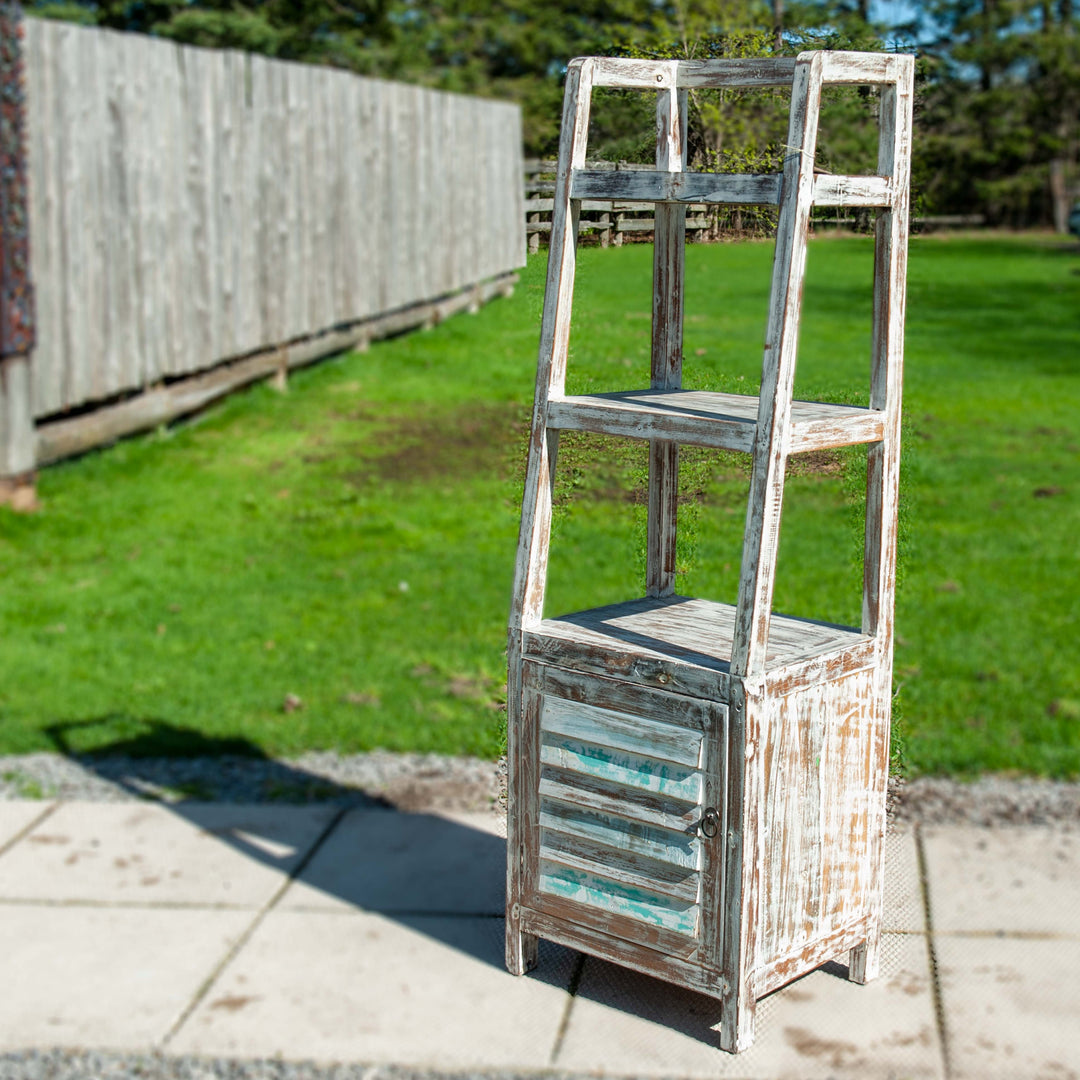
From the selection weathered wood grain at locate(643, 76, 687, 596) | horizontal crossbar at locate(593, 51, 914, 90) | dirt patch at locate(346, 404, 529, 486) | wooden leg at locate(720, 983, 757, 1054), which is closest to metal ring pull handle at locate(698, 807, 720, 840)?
wooden leg at locate(720, 983, 757, 1054)

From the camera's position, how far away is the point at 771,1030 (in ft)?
8.14

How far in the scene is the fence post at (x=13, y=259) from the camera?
6652 millimetres

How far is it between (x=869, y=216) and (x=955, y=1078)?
1500 mm

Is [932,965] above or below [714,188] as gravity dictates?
below

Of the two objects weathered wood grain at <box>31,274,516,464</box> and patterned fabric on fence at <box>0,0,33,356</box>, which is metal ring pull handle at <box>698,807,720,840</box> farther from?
patterned fabric on fence at <box>0,0,33,356</box>

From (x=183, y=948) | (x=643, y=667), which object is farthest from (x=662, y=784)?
(x=183, y=948)

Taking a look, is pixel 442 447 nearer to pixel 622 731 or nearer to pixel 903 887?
pixel 903 887

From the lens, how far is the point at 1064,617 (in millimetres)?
5805

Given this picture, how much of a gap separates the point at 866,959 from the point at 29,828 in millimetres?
2781

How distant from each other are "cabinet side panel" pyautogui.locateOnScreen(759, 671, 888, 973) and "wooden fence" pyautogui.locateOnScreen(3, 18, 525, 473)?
5026 mm

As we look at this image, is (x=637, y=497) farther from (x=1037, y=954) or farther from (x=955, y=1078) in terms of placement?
(x=1037, y=954)

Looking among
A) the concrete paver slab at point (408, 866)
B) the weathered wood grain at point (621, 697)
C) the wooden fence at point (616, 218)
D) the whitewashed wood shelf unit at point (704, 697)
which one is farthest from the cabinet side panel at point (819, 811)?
the concrete paver slab at point (408, 866)

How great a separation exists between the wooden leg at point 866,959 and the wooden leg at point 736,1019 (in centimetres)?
33

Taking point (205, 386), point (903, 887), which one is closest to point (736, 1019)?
point (903, 887)
